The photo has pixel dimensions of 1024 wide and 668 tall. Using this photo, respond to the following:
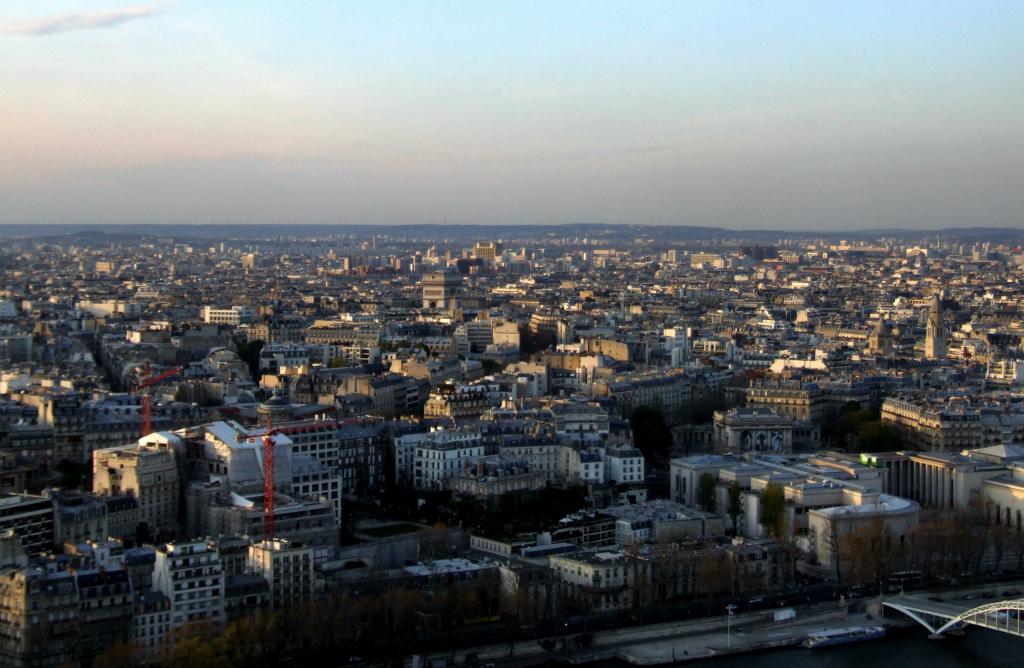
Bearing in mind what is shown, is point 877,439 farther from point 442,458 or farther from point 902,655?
point 902,655

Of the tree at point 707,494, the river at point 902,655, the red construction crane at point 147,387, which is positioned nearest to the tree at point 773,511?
the tree at point 707,494

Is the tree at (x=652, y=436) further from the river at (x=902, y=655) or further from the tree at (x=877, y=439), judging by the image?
the river at (x=902, y=655)

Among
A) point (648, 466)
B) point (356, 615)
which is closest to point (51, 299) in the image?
point (648, 466)

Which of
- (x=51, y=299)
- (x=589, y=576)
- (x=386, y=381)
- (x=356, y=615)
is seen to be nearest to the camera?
(x=356, y=615)

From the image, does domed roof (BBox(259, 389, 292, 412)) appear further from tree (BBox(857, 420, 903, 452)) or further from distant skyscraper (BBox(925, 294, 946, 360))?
distant skyscraper (BBox(925, 294, 946, 360))

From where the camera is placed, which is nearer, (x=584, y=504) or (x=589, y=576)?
(x=589, y=576)

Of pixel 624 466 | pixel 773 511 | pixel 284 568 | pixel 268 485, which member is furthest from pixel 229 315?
pixel 284 568

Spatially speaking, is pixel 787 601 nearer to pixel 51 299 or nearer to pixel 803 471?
pixel 803 471

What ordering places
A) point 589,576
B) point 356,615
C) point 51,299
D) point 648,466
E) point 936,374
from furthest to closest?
point 51,299, point 936,374, point 648,466, point 589,576, point 356,615
